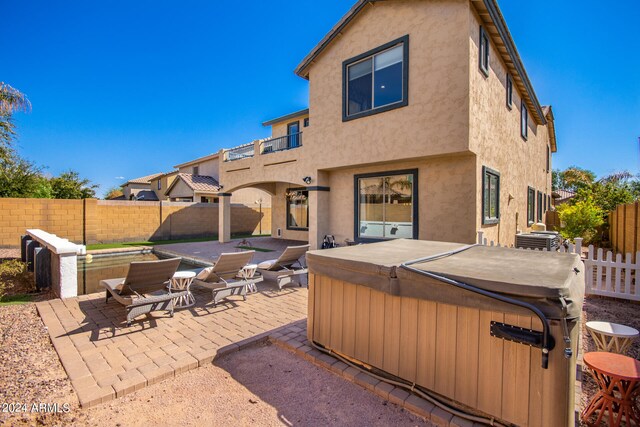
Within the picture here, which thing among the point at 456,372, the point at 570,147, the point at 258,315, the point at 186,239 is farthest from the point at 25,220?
the point at 570,147

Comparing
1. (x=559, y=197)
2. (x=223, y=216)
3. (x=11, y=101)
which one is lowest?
(x=223, y=216)

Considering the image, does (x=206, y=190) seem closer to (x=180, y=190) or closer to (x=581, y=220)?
(x=180, y=190)

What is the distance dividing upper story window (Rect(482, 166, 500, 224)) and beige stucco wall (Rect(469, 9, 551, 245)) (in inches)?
9.3

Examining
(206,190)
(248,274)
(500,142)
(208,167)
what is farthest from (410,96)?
(208,167)

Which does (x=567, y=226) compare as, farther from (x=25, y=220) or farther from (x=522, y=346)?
(x=25, y=220)

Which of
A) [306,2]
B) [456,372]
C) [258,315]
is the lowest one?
[258,315]

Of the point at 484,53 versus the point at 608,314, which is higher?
the point at 484,53

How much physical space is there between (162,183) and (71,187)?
376 inches

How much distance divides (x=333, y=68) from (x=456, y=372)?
11.4 metres

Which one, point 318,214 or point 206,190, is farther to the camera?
point 206,190

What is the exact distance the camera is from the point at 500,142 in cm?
1109

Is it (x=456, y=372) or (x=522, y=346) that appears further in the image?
(x=456, y=372)

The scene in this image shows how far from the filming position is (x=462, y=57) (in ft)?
27.8

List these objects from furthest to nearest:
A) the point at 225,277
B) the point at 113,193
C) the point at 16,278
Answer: the point at 113,193
the point at 16,278
the point at 225,277
